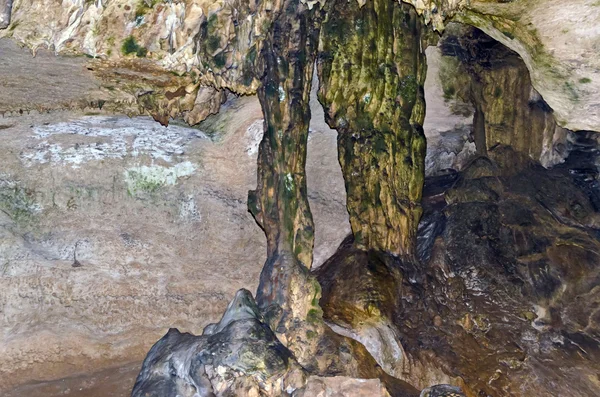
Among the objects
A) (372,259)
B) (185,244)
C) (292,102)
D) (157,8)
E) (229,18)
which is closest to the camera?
(157,8)

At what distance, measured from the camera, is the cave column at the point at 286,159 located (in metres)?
3.29

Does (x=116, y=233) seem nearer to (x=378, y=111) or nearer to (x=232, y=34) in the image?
(x=232, y=34)

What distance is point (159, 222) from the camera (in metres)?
3.88

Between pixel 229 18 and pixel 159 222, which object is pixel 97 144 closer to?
pixel 159 222

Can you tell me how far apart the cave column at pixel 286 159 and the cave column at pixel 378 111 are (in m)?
0.21

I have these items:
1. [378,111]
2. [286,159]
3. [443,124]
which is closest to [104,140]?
[286,159]

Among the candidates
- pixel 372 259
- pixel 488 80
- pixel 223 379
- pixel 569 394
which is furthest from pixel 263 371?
pixel 488 80

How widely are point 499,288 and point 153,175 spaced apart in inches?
75.8

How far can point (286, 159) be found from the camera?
3445 millimetres

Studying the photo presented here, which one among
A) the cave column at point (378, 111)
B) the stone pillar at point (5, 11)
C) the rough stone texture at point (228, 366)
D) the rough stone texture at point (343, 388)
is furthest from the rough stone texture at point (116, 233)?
the rough stone texture at point (343, 388)

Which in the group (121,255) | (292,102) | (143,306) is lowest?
(143,306)

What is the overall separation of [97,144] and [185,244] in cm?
72

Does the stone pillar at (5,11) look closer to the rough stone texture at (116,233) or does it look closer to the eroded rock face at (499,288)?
the rough stone texture at (116,233)

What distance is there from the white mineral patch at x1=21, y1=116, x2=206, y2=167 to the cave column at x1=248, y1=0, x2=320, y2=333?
622 mm
